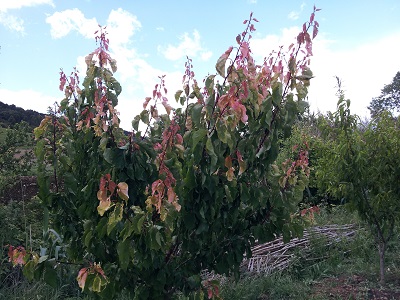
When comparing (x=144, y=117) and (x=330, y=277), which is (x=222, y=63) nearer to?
(x=144, y=117)

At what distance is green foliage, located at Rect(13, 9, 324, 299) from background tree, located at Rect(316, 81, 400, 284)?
211 cm

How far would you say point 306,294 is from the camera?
15.3 feet

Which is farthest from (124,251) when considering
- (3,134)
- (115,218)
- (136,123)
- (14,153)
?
(3,134)

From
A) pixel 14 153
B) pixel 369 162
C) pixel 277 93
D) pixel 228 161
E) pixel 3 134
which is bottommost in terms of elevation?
pixel 228 161

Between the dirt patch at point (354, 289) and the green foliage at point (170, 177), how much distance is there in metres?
2.38

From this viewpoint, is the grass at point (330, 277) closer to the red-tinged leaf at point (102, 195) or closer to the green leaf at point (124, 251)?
the green leaf at point (124, 251)

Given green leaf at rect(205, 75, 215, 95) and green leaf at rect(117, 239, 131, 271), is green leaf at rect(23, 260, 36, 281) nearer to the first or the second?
green leaf at rect(117, 239, 131, 271)

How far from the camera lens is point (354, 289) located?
4.78 meters

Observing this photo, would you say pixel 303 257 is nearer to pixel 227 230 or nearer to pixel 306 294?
pixel 306 294

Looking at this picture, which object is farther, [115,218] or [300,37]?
[300,37]

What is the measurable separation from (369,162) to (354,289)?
143 cm

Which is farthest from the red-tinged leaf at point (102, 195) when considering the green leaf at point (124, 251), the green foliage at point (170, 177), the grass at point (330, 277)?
the grass at point (330, 277)

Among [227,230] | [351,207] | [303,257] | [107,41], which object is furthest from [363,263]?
[107,41]

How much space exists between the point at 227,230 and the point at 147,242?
0.68 meters
